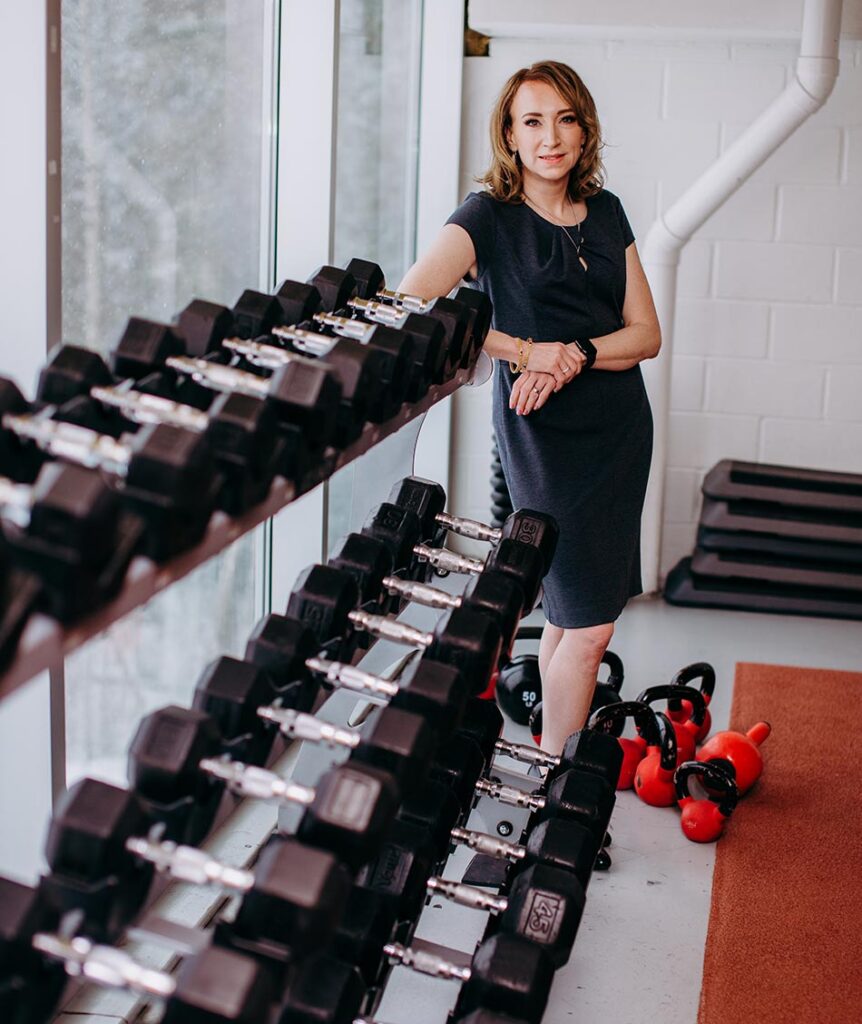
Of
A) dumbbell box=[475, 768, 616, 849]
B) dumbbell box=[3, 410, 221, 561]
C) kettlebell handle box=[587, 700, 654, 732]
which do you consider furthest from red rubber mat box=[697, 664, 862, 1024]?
dumbbell box=[3, 410, 221, 561]

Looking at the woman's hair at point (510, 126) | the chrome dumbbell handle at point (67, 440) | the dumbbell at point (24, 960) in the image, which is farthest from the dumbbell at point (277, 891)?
the woman's hair at point (510, 126)

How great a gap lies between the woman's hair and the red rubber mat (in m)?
1.17

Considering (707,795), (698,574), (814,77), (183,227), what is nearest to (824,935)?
(707,795)

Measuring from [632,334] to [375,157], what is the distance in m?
1.22

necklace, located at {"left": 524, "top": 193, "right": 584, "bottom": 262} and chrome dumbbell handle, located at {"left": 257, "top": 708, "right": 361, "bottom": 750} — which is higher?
necklace, located at {"left": 524, "top": 193, "right": 584, "bottom": 262}

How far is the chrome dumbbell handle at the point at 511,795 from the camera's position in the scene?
1.70 m

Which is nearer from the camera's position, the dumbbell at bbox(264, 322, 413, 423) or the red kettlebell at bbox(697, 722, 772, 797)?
the dumbbell at bbox(264, 322, 413, 423)

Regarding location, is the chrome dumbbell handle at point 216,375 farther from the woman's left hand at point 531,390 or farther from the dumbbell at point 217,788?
the woman's left hand at point 531,390

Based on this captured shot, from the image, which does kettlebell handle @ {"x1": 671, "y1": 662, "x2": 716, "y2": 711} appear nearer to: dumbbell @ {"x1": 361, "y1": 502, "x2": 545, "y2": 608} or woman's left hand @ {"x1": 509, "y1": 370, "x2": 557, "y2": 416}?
woman's left hand @ {"x1": 509, "y1": 370, "x2": 557, "y2": 416}

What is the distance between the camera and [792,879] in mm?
2160

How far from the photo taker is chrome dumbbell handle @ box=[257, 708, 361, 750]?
128 centimetres

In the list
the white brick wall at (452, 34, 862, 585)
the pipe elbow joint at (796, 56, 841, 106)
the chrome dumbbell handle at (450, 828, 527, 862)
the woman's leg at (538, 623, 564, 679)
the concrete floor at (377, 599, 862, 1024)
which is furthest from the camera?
the white brick wall at (452, 34, 862, 585)

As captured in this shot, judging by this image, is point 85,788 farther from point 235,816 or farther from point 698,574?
point 698,574

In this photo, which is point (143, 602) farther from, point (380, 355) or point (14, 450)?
point (380, 355)
